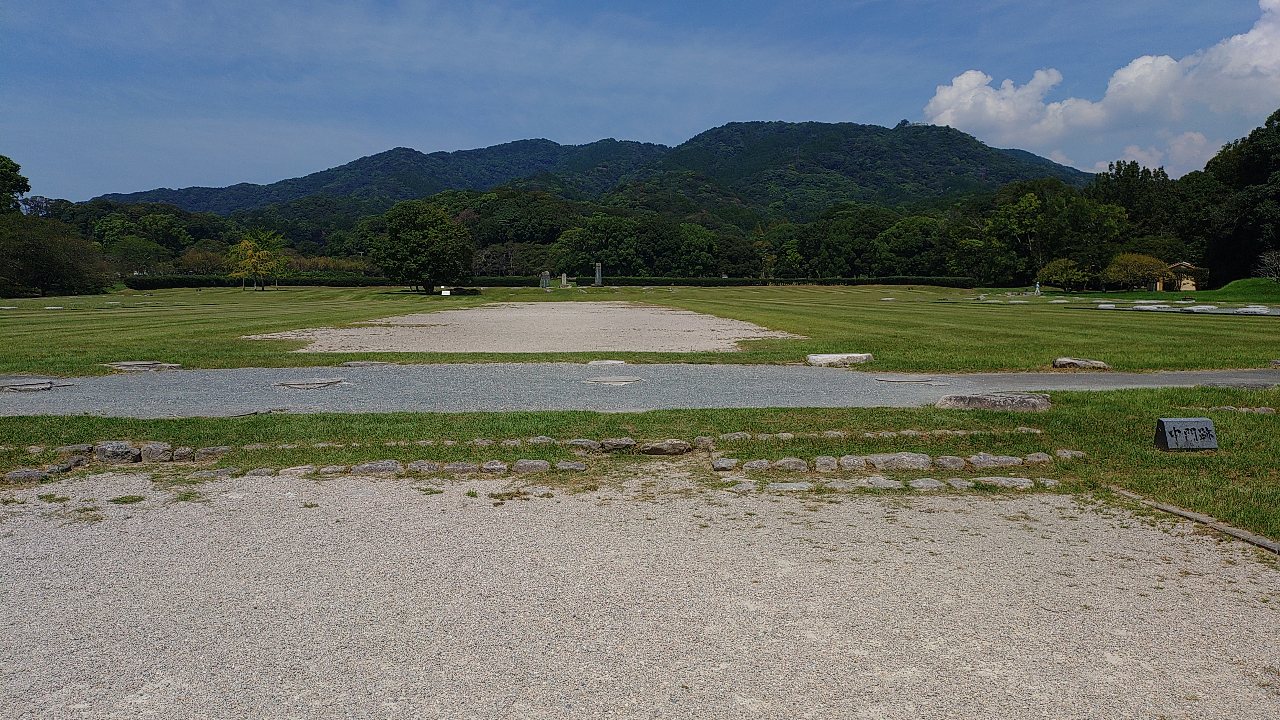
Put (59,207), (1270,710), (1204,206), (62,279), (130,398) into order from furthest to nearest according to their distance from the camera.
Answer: (59,207)
(1204,206)
(62,279)
(130,398)
(1270,710)

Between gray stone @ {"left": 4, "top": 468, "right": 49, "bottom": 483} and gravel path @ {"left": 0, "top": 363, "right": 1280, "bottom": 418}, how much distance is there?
10.3 feet

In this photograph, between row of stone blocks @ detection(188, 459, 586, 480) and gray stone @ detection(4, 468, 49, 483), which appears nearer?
gray stone @ detection(4, 468, 49, 483)

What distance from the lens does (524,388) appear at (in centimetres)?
1295

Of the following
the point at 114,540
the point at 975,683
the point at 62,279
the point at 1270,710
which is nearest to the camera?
the point at 1270,710


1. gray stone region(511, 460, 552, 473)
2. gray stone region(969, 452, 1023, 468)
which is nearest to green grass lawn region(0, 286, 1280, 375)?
gray stone region(969, 452, 1023, 468)

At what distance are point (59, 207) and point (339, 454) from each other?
156 m

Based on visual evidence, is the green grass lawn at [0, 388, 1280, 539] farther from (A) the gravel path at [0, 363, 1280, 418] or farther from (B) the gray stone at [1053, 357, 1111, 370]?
(B) the gray stone at [1053, 357, 1111, 370]

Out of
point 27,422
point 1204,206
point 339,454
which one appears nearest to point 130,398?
point 27,422

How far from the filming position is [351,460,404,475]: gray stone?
24.9 feet

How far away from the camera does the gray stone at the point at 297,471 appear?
749 centimetres

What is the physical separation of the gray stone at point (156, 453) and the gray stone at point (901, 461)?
288 inches

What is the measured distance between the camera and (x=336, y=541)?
5.61 metres

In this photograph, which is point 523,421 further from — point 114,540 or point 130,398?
point 130,398

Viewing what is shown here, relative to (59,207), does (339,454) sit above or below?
below
